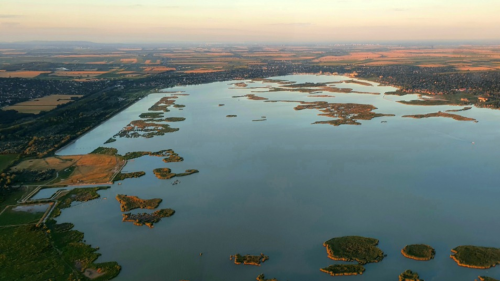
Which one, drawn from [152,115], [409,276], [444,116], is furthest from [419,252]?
[152,115]

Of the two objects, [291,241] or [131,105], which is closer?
[291,241]

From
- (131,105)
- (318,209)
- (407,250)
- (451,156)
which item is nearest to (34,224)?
(318,209)

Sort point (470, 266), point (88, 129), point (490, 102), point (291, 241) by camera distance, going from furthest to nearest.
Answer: point (490, 102), point (88, 129), point (291, 241), point (470, 266)

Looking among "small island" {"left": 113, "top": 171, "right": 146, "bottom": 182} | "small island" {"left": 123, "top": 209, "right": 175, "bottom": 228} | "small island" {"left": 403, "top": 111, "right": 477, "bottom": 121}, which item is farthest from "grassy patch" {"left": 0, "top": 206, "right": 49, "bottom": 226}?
"small island" {"left": 403, "top": 111, "right": 477, "bottom": 121}

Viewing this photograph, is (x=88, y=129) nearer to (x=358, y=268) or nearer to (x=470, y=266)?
(x=358, y=268)

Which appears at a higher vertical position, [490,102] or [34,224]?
[490,102]

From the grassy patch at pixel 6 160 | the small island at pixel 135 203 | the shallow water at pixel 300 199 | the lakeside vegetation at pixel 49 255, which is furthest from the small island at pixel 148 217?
the grassy patch at pixel 6 160
